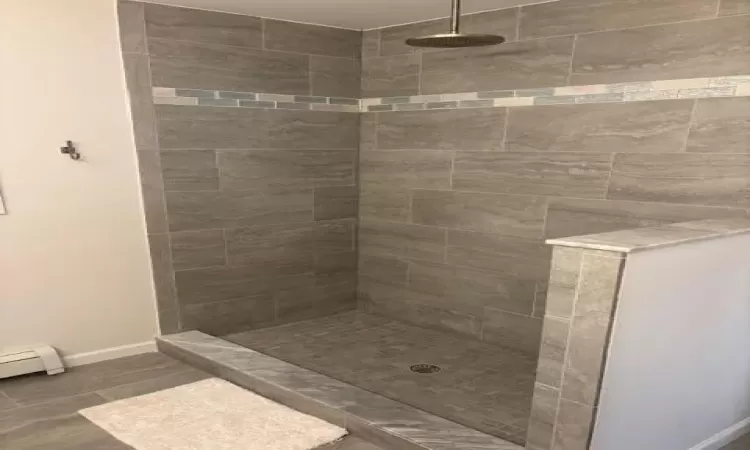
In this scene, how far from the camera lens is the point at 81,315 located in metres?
2.64

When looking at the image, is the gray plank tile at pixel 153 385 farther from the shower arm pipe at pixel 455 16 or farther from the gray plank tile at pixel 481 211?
the shower arm pipe at pixel 455 16

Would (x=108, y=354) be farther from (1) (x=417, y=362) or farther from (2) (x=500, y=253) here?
(2) (x=500, y=253)

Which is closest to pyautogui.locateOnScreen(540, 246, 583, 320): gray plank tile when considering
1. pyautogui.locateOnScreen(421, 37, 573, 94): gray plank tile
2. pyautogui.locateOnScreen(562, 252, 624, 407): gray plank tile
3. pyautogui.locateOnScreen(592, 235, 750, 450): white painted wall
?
pyautogui.locateOnScreen(562, 252, 624, 407): gray plank tile

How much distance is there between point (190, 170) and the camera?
277cm

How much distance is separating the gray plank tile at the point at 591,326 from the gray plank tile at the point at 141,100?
7.12 feet

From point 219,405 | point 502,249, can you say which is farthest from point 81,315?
point 502,249

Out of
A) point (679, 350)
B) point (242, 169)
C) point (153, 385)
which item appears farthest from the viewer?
point (242, 169)

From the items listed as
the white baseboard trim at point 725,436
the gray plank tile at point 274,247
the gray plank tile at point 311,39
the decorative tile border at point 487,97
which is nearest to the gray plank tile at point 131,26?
the decorative tile border at point 487,97

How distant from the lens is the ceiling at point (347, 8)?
8.39 feet

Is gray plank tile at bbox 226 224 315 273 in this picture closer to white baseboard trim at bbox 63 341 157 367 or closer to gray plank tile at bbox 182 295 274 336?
gray plank tile at bbox 182 295 274 336

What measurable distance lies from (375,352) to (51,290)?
164 cm

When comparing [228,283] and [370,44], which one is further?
[370,44]

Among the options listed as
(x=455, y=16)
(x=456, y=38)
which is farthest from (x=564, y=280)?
(x=455, y=16)

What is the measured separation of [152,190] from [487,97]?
1814 millimetres
